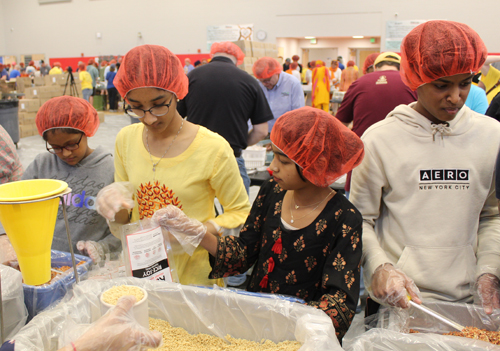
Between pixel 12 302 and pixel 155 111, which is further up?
pixel 155 111

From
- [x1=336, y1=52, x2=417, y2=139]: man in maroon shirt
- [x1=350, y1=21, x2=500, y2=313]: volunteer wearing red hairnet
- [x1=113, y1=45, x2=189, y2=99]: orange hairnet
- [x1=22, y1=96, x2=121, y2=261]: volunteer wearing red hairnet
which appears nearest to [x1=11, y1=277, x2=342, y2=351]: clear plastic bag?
[x1=350, y1=21, x2=500, y2=313]: volunteer wearing red hairnet

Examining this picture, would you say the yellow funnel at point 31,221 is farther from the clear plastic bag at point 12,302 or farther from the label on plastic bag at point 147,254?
the label on plastic bag at point 147,254

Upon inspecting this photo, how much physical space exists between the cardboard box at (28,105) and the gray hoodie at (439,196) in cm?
878

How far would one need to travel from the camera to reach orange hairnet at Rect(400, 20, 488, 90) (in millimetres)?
1166

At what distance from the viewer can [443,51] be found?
1.17 metres

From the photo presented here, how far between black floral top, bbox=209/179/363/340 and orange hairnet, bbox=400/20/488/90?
18.6 inches

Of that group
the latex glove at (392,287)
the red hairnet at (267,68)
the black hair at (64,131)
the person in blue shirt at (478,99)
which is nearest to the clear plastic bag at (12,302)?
the black hair at (64,131)

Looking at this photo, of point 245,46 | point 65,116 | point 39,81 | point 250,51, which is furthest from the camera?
point 39,81

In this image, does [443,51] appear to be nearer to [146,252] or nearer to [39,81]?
[146,252]

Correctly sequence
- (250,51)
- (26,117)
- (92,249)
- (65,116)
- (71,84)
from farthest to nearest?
1. (71,84)
2. (26,117)
3. (250,51)
4. (65,116)
5. (92,249)

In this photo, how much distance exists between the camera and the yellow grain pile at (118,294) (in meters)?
0.92

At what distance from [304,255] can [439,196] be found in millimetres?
495

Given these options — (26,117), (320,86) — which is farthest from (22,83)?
(320,86)

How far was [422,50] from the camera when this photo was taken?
1.21m
